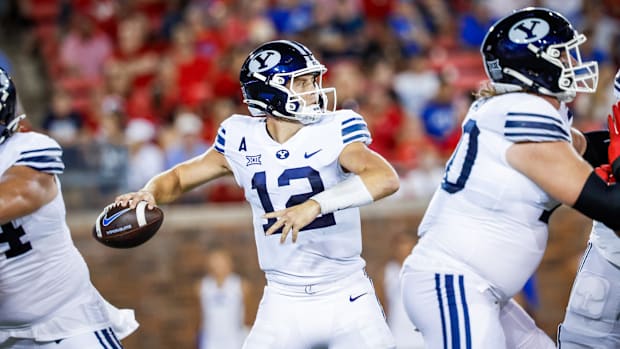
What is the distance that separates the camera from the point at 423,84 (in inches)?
408

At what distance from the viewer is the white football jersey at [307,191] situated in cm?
450

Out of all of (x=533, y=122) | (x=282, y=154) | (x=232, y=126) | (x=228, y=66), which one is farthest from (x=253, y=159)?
(x=228, y=66)

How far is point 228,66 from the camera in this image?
1038cm

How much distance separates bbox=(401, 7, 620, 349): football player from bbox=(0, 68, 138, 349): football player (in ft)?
4.97

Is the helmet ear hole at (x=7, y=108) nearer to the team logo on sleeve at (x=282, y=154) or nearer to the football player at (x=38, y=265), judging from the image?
the football player at (x=38, y=265)

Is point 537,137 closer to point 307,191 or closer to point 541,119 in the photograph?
point 541,119

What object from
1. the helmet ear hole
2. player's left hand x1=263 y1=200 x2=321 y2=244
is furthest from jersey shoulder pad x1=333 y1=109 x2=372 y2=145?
the helmet ear hole

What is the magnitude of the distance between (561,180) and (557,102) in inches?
18.4

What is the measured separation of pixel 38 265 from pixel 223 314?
Result: 426cm

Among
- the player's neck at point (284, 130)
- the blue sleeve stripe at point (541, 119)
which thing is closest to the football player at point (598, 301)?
the blue sleeve stripe at point (541, 119)

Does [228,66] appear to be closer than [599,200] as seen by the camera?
No

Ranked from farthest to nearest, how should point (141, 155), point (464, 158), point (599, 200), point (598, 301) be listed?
1. point (141, 155)
2. point (598, 301)
3. point (464, 158)
4. point (599, 200)

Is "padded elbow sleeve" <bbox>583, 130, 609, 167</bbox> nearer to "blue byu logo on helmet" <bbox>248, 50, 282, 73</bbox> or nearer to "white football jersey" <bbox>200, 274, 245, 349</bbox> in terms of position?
"blue byu logo on helmet" <bbox>248, 50, 282, 73</bbox>

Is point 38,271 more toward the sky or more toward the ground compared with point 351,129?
more toward the ground
